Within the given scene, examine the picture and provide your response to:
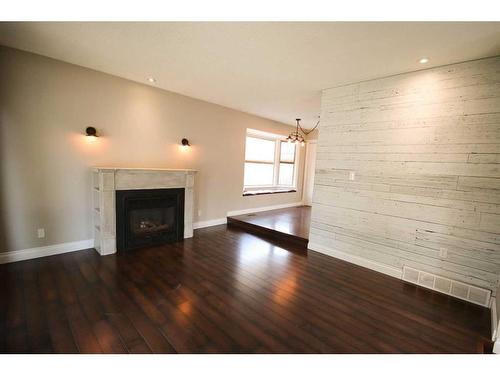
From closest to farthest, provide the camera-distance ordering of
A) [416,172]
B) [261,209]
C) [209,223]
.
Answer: [416,172] → [209,223] → [261,209]

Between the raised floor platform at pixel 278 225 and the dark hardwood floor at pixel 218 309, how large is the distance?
2.86ft

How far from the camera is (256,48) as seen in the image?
2.34 m

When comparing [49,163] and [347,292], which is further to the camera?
[49,163]

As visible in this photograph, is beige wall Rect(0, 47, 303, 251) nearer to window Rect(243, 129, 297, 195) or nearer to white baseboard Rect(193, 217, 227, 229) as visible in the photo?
white baseboard Rect(193, 217, 227, 229)

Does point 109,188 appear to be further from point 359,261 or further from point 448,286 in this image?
point 448,286

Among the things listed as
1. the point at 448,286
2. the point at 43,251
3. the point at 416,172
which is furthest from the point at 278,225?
the point at 43,251

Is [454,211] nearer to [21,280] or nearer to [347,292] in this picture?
[347,292]

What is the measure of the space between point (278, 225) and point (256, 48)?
3.25m

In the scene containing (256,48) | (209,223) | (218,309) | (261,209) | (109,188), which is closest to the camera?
(218,309)

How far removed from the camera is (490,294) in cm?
234

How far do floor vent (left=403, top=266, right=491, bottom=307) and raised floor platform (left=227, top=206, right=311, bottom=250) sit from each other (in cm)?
148

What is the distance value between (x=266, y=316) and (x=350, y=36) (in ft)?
8.65

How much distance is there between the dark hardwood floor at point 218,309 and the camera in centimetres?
167

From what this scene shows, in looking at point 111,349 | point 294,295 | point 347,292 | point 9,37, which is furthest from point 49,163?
point 347,292
